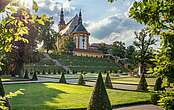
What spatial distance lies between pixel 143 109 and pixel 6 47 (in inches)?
585

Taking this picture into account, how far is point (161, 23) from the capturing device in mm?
6371

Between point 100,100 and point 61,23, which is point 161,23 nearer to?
point 100,100

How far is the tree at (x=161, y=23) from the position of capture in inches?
231

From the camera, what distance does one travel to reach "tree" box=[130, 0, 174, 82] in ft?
19.3

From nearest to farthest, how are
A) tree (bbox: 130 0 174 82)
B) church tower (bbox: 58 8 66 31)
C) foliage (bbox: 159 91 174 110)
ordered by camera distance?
tree (bbox: 130 0 174 82) → foliage (bbox: 159 91 174 110) → church tower (bbox: 58 8 66 31)

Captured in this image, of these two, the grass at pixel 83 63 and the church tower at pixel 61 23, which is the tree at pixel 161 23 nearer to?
the grass at pixel 83 63

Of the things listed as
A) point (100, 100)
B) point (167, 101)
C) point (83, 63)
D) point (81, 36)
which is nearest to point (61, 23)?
point (81, 36)

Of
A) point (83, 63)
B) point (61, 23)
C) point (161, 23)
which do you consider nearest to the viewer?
point (161, 23)

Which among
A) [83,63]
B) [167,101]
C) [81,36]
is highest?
[81,36]

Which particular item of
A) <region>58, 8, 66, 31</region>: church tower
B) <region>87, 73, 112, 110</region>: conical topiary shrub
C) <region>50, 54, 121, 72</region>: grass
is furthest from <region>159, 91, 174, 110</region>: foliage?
<region>58, 8, 66, 31</region>: church tower

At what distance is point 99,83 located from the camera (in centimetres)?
1335

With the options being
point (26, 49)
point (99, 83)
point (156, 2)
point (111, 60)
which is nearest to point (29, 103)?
point (99, 83)

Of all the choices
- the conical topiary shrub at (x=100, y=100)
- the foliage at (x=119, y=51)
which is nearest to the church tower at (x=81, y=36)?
the foliage at (x=119, y=51)

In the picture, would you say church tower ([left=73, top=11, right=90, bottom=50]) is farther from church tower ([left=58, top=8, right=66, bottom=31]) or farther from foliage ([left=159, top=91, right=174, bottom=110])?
foliage ([left=159, top=91, right=174, bottom=110])
